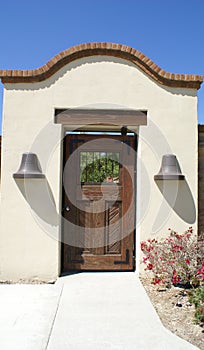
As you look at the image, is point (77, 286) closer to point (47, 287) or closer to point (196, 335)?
point (47, 287)

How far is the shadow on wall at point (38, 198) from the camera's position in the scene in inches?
193

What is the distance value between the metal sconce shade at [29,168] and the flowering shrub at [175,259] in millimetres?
2121

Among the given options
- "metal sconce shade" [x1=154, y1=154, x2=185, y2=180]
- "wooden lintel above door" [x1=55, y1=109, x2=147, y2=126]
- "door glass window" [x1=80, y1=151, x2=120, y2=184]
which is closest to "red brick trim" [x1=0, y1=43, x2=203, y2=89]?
"wooden lintel above door" [x1=55, y1=109, x2=147, y2=126]

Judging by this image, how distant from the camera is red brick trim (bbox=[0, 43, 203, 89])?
4930mm

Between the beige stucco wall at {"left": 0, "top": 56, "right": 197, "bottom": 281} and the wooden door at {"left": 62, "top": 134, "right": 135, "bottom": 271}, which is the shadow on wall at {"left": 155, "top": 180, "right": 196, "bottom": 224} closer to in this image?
the beige stucco wall at {"left": 0, "top": 56, "right": 197, "bottom": 281}

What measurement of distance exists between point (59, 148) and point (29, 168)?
24.0 inches

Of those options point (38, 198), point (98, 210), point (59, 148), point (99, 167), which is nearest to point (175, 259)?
point (98, 210)

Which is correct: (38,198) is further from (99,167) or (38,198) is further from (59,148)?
(99,167)

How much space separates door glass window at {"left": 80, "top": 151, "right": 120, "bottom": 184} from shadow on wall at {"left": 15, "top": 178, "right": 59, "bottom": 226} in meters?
0.76

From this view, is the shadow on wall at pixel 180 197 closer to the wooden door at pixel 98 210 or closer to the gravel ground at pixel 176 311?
the wooden door at pixel 98 210

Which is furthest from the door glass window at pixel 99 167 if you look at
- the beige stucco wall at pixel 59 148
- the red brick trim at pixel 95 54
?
the red brick trim at pixel 95 54

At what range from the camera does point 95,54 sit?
500 centimetres

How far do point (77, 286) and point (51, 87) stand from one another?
3.28 meters

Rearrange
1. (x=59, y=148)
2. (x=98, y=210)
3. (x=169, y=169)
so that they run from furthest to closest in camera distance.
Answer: (x=98, y=210) < (x=59, y=148) < (x=169, y=169)
